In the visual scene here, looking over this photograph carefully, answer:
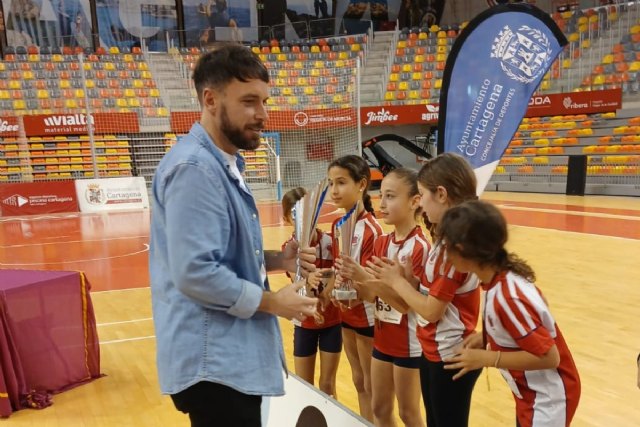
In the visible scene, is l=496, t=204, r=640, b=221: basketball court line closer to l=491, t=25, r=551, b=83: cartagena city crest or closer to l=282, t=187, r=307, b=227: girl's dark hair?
l=491, t=25, r=551, b=83: cartagena city crest

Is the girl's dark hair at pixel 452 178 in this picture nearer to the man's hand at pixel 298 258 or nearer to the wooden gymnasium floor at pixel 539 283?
the man's hand at pixel 298 258

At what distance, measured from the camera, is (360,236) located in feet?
9.37

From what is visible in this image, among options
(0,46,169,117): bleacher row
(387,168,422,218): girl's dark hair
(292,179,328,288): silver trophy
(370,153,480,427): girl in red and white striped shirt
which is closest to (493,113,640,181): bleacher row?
(0,46,169,117): bleacher row

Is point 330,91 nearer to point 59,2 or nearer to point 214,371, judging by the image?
point 59,2

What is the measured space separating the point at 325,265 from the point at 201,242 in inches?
67.5

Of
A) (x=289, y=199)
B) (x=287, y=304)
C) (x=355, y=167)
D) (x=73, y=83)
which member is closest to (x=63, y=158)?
(x=73, y=83)

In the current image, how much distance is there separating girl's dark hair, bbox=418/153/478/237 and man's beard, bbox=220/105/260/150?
0.85 metres

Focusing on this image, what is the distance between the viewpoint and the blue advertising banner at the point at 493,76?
3348 millimetres

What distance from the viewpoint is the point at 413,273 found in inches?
91.9

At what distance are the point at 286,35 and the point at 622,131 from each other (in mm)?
12592

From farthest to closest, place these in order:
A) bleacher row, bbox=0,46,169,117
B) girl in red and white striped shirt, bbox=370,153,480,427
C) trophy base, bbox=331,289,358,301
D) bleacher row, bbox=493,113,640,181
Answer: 1. bleacher row, bbox=0,46,169,117
2. bleacher row, bbox=493,113,640,181
3. trophy base, bbox=331,289,358,301
4. girl in red and white striped shirt, bbox=370,153,480,427

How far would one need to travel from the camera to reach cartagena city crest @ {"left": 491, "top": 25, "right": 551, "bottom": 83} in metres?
3.34

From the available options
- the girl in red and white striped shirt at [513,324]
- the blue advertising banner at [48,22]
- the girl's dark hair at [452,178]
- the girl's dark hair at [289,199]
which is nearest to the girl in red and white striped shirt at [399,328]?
the girl's dark hair at [452,178]

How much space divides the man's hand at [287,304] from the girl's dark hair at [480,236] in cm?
47
